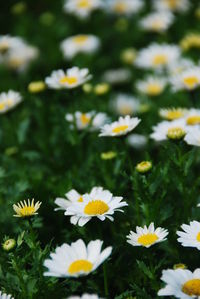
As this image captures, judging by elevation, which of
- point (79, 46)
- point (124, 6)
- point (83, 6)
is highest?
point (124, 6)

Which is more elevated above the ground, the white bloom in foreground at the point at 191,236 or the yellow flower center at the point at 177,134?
the yellow flower center at the point at 177,134

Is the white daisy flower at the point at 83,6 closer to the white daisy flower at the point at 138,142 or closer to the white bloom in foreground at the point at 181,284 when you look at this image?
the white daisy flower at the point at 138,142

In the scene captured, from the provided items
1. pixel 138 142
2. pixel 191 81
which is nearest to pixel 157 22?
pixel 138 142

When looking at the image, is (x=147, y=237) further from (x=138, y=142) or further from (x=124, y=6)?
(x=124, y=6)

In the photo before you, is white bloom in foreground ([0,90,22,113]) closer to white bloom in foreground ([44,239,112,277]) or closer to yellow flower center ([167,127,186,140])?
yellow flower center ([167,127,186,140])

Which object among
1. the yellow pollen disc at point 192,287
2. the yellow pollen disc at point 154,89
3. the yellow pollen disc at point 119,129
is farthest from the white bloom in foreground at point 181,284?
→ the yellow pollen disc at point 154,89

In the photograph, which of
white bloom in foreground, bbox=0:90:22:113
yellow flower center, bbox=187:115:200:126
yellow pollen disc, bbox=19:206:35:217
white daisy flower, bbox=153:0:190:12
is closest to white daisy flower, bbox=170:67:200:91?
yellow flower center, bbox=187:115:200:126

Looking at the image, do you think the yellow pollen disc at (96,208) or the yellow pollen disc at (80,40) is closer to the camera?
the yellow pollen disc at (96,208)
